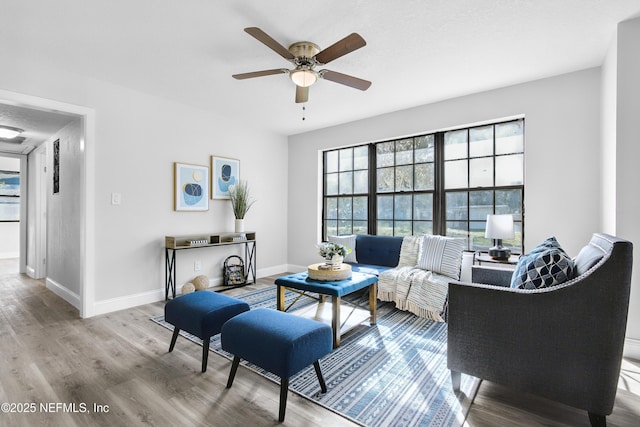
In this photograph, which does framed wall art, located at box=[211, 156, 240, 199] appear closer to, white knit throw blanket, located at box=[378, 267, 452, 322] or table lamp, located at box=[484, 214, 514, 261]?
white knit throw blanket, located at box=[378, 267, 452, 322]

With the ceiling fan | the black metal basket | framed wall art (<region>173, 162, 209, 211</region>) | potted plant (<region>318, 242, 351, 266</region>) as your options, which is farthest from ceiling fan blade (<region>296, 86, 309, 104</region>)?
the black metal basket

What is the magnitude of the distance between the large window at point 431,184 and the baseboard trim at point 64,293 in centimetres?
350

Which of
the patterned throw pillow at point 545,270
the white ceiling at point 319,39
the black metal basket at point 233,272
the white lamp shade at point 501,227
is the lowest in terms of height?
the black metal basket at point 233,272

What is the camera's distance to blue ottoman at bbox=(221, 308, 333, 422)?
1.66 m

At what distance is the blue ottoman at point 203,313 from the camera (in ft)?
7.06

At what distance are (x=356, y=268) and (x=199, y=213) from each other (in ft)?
7.52

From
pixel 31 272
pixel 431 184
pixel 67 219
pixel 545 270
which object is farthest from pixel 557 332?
pixel 31 272

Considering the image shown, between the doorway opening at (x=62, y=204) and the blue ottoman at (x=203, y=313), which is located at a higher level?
the doorway opening at (x=62, y=204)

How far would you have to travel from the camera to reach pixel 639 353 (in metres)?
2.34

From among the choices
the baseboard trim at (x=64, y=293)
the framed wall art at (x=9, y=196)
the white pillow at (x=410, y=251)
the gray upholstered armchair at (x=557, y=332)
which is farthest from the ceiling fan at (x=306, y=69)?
the framed wall art at (x=9, y=196)

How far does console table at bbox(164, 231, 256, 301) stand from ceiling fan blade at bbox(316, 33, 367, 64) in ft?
8.93

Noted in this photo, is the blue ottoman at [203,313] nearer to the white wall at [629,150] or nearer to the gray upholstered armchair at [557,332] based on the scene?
the gray upholstered armchair at [557,332]

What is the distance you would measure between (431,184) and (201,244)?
317 cm

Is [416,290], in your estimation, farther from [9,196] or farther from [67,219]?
[9,196]
